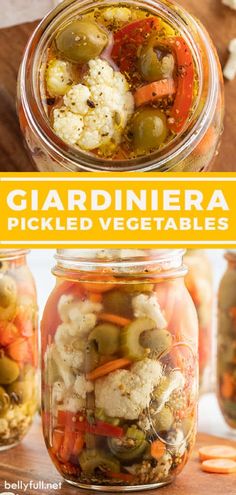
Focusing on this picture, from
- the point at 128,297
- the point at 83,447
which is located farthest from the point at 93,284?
the point at 83,447

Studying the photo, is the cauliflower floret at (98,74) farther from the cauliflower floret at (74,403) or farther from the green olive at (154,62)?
the cauliflower floret at (74,403)

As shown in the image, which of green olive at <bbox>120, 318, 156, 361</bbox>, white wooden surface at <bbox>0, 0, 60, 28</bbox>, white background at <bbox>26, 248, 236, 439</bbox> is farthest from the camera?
white background at <bbox>26, 248, 236, 439</bbox>

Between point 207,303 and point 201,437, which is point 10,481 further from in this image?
point 207,303

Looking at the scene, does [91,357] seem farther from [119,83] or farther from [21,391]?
[119,83]

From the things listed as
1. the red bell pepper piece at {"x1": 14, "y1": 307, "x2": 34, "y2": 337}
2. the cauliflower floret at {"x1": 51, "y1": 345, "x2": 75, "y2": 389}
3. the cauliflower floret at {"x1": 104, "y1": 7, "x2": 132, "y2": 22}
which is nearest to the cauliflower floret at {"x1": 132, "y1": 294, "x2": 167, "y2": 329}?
the cauliflower floret at {"x1": 51, "y1": 345, "x2": 75, "y2": 389}

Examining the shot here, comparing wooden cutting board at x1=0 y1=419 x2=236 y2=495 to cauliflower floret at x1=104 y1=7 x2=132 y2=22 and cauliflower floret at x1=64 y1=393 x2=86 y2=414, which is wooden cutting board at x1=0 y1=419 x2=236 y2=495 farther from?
cauliflower floret at x1=104 y1=7 x2=132 y2=22

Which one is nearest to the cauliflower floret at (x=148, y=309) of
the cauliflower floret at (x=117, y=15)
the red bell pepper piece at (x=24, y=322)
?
the red bell pepper piece at (x=24, y=322)
